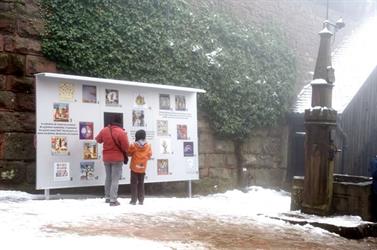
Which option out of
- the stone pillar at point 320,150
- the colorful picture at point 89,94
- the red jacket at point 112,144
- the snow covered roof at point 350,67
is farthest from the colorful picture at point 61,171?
the snow covered roof at point 350,67

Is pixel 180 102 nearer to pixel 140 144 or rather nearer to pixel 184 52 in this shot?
pixel 184 52

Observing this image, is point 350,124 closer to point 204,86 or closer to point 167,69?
point 204,86

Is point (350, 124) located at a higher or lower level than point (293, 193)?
higher

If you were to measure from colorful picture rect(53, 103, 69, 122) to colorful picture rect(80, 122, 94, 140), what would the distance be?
14.1 inches

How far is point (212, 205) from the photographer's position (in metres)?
9.99

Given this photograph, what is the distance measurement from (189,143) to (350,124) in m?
6.75

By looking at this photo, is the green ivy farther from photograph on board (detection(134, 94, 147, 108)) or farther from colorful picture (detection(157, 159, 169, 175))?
colorful picture (detection(157, 159, 169, 175))

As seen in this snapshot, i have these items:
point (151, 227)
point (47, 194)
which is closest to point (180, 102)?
point (47, 194)

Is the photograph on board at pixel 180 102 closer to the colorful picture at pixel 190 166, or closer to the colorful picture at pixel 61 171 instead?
the colorful picture at pixel 190 166

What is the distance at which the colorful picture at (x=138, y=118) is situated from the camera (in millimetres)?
9906

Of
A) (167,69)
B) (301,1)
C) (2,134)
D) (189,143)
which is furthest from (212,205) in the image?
(301,1)

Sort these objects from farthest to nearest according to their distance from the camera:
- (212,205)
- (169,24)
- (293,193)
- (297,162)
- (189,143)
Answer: (297,162), (169,24), (189,143), (212,205), (293,193)

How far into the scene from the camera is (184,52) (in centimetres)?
1218

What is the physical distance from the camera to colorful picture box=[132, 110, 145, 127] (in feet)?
32.5
